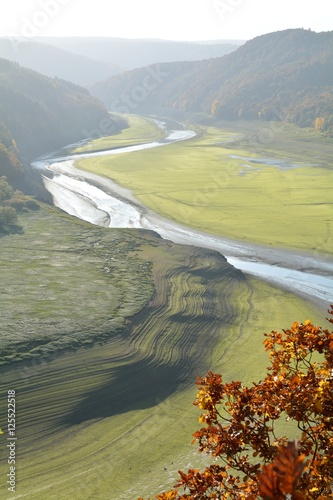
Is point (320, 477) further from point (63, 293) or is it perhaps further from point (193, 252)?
point (193, 252)

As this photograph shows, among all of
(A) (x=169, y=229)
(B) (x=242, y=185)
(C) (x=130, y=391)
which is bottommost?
(C) (x=130, y=391)

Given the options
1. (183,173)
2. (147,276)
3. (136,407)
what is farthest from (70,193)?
(136,407)

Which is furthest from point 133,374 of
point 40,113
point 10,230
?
point 40,113

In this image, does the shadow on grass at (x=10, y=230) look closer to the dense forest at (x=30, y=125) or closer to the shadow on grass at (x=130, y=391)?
the dense forest at (x=30, y=125)

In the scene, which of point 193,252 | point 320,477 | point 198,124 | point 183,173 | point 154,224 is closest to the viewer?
point 320,477

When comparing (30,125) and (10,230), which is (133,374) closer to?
(10,230)

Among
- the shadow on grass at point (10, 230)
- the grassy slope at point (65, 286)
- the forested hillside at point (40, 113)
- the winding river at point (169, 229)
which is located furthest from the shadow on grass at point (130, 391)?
the forested hillside at point (40, 113)

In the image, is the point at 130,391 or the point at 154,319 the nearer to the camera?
the point at 130,391
